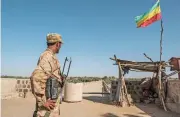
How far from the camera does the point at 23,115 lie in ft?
34.9

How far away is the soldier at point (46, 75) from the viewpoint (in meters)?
3.73

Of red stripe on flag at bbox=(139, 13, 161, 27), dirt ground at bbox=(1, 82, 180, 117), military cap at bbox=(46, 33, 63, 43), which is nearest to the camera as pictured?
military cap at bbox=(46, 33, 63, 43)

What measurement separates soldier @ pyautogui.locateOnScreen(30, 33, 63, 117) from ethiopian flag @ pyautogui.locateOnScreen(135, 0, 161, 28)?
10556mm

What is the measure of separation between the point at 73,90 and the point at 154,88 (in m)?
4.47

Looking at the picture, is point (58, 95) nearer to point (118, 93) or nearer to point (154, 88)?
point (118, 93)

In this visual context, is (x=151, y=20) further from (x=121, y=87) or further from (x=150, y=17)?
(x=121, y=87)

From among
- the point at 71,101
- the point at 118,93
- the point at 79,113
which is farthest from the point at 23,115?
the point at 118,93

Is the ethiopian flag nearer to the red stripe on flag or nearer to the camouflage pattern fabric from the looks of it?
the red stripe on flag

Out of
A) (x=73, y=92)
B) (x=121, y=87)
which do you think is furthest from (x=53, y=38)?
(x=73, y=92)

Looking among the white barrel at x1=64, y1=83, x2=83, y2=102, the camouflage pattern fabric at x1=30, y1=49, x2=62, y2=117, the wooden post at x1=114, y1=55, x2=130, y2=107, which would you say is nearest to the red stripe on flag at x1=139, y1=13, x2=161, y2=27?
the wooden post at x1=114, y1=55, x2=130, y2=107

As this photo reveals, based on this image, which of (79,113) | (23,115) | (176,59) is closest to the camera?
(23,115)

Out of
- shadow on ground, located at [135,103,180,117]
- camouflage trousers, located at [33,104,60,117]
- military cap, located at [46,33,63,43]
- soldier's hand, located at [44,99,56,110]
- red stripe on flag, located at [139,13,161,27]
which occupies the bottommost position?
shadow on ground, located at [135,103,180,117]

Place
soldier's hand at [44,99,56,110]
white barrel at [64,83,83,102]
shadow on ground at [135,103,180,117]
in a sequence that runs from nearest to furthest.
Result: soldier's hand at [44,99,56,110] → shadow on ground at [135,103,180,117] → white barrel at [64,83,83,102]

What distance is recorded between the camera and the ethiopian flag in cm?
1409
